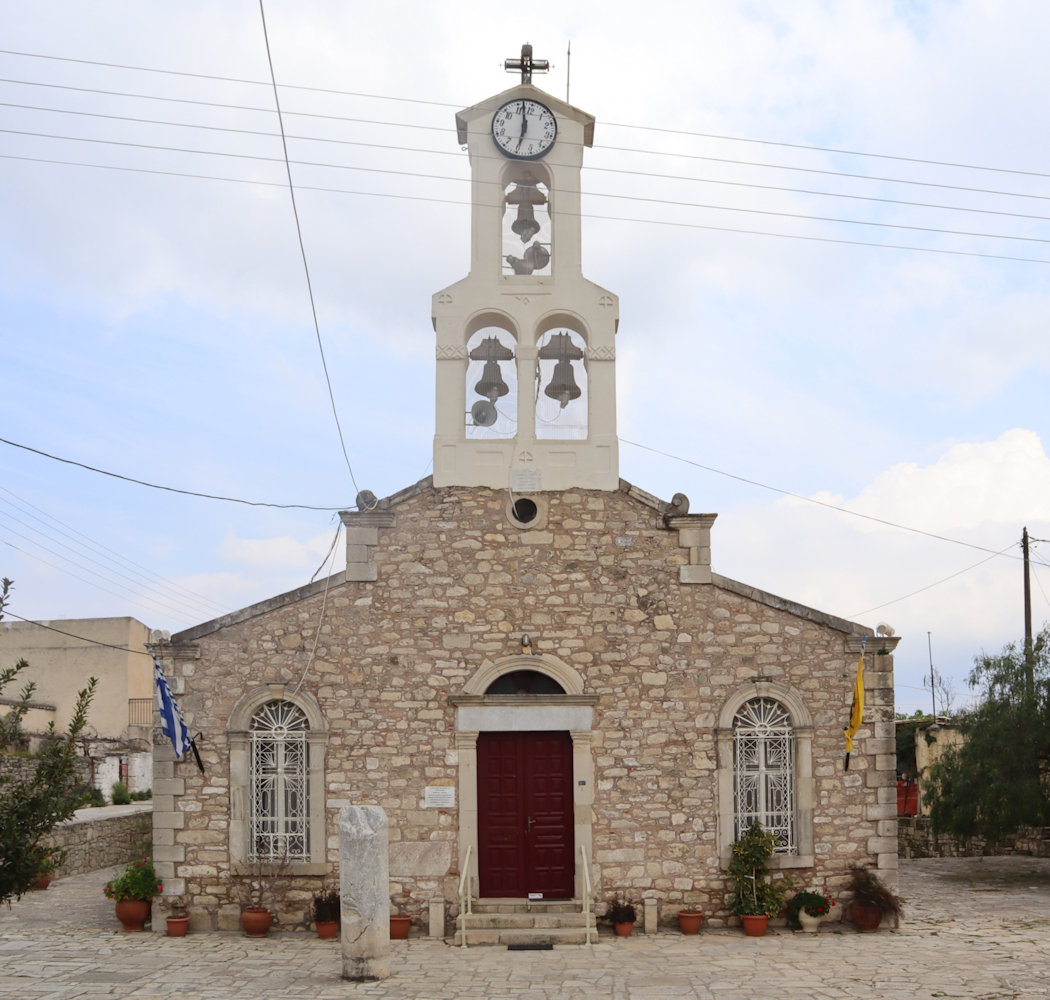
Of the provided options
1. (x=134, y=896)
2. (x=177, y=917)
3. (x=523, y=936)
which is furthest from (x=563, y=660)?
(x=134, y=896)

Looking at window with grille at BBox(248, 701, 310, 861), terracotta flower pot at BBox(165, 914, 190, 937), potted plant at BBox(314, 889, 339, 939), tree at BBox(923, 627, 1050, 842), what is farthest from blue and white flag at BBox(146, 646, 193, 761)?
tree at BBox(923, 627, 1050, 842)

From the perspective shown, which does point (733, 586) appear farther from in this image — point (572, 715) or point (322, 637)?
point (322, 637)

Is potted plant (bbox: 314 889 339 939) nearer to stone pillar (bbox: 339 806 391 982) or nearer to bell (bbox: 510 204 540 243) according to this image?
stone pillar (bbox: 339 806 391 982)

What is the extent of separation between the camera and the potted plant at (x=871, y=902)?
12641 mm

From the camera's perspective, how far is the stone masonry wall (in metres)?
12.9

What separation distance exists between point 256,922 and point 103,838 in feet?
28.4

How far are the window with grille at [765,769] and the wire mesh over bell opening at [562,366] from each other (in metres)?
4.26

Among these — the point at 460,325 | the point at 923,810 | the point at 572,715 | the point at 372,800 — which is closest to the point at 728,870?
the point at 572,715

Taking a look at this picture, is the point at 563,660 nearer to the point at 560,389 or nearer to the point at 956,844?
the point at 560,389

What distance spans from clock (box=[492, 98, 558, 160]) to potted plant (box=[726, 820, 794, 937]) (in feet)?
27.8

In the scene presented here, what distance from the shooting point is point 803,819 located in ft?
42.7

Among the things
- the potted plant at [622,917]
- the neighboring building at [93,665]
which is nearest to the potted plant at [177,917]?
the potted plant at [622,917]

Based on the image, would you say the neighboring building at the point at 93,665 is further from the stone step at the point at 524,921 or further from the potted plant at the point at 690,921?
the potted plant at the point at 690,921

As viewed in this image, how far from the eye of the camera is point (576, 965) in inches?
438
